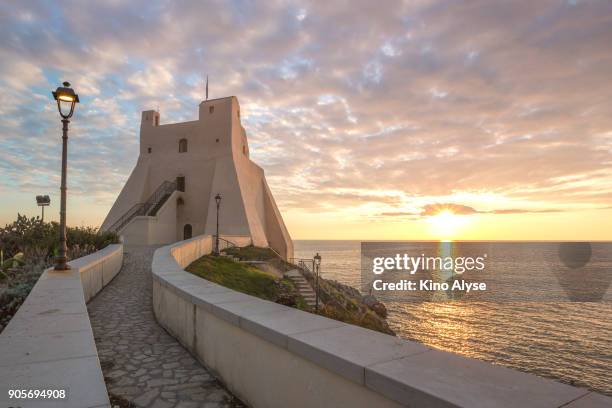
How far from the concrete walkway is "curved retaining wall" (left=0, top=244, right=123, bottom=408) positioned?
936 mm

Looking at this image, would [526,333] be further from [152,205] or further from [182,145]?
[182,145]

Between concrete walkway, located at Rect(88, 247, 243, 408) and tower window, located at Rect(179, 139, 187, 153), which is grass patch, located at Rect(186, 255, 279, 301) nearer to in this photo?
concrete walkway, located at Rect(88, 247, 243, 408)

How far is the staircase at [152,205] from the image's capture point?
34013mm

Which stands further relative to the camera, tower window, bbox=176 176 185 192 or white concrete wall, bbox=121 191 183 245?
tower window, bbox=176 176 185 192

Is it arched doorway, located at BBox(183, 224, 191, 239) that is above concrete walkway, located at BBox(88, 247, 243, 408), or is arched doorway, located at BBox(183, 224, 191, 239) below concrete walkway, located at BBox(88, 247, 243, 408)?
above

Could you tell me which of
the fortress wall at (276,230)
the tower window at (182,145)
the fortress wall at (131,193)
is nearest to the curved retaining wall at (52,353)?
the fortress wall at (131,193)

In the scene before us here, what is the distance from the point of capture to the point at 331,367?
9.37ft

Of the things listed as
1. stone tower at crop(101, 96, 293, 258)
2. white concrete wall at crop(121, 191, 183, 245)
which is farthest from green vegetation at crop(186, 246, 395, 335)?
white concrete wall at crop(121, 191, 183, 245)

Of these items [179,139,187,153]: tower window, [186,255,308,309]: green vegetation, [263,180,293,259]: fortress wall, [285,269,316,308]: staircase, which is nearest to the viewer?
[186,255,308,309]: green vegetation

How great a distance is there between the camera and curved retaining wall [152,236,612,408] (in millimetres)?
2232

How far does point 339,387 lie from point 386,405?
47cm

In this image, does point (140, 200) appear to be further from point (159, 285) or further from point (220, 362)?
point (220, 362)

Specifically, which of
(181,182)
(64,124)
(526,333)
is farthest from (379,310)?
(64,124)

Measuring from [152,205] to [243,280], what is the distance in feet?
64.9
